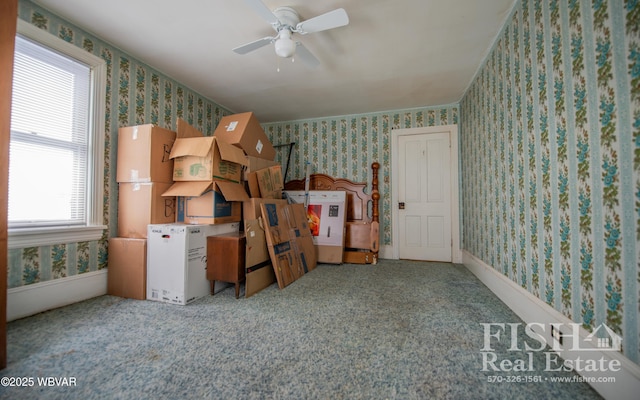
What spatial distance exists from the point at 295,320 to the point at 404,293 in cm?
108

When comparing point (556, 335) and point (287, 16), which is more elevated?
point (287, 16)

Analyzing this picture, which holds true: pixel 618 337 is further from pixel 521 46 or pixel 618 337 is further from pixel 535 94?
pixel 521 46

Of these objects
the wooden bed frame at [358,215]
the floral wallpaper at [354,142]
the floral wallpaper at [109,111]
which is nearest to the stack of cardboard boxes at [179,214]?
the floral wallpaper at [109,111]

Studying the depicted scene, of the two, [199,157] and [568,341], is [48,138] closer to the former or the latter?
[199,157]

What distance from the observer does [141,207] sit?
7.30ft

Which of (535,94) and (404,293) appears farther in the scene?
(404,293)

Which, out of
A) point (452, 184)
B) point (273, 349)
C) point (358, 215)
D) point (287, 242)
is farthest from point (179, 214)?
point (452, 184)

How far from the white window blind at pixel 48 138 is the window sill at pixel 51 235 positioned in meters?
0.08

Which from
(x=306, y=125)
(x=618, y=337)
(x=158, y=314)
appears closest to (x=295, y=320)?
(x=158, y=314)

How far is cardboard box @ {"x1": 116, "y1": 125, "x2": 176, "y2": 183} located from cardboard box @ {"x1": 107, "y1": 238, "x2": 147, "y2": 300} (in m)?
0.58

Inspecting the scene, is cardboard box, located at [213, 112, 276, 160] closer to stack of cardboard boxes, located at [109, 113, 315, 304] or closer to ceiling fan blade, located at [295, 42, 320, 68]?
stack of cardboard boxes, located at [109, 113, 315, 304]

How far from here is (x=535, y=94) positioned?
159 cm

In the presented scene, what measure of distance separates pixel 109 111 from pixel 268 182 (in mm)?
1620

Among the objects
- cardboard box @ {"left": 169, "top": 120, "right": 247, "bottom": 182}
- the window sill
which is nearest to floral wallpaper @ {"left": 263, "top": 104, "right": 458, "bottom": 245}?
cardboard box @ {"left": 169, "top": 120, "right": 247, "bottom": 182}
